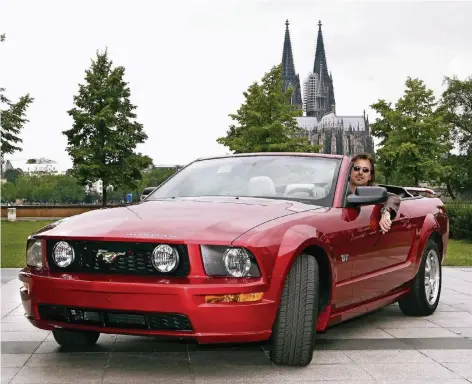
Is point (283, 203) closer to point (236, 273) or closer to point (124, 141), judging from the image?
point (236, 273)

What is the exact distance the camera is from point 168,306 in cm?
427

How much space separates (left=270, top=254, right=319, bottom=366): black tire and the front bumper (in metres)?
0.17

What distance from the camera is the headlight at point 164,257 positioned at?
436 centimetres

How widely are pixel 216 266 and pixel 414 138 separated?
4749cm

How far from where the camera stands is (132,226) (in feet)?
15.1

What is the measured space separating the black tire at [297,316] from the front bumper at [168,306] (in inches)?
6.8

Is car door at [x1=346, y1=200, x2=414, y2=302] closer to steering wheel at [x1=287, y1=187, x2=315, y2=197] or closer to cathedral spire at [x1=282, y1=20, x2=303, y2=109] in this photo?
steering wheel at [x1=287, y1=187, x2=315, y2=197]

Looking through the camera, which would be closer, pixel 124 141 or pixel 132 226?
pixel 132 226

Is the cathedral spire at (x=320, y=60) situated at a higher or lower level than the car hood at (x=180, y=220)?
higher

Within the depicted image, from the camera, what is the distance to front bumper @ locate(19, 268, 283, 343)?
14.0 ft

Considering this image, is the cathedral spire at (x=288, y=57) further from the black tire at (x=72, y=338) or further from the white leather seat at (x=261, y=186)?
the black tire at (x=72, y=338)

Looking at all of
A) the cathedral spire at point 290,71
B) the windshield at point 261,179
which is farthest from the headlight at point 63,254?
the cathedral spire at point 290,71

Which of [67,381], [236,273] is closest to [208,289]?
[236,273]

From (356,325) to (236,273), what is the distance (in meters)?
2.88
